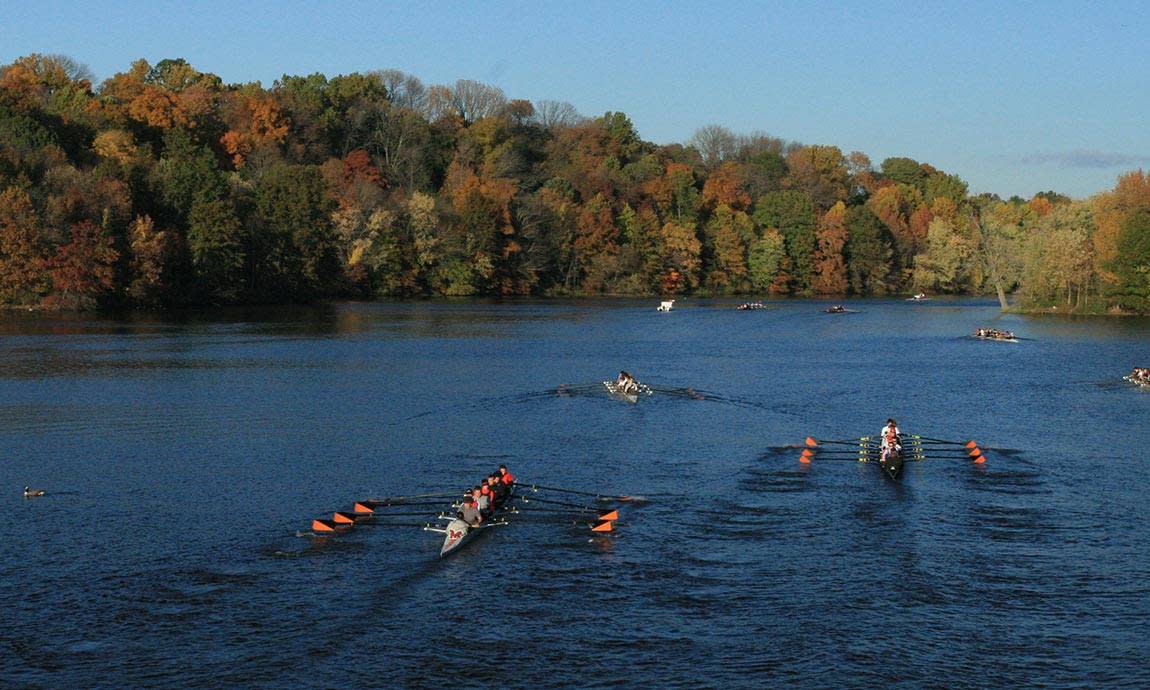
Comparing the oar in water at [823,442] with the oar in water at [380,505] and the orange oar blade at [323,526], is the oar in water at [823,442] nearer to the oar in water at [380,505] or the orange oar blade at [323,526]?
the oar in water at [380,505]

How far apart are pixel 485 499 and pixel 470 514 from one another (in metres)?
0.75

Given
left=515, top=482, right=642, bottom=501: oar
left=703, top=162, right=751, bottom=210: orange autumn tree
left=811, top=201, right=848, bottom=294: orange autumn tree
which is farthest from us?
left=703, top=162, right=751, bottom=210: orange autumn tree

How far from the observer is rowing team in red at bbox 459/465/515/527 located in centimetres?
2511

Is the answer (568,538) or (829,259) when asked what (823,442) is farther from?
(829,259)

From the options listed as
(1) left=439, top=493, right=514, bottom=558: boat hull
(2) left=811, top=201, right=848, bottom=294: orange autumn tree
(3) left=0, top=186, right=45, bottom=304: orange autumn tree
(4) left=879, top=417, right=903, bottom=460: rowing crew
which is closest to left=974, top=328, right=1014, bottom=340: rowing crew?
(4) left=879, top=417, right=903, bottom=460: rowing crew

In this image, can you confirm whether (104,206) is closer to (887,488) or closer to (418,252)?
(418,252)

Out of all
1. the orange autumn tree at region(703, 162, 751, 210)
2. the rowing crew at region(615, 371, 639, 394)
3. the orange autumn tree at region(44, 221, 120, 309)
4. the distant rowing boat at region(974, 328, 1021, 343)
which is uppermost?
the orange autumn tree at region(703, 162, 751, 210)

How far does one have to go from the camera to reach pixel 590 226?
138625mm

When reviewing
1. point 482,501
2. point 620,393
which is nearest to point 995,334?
point 620,393

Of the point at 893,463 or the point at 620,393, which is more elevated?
the point at 620,393

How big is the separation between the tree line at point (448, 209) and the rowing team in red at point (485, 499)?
2701 inches

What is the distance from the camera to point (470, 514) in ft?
82.3

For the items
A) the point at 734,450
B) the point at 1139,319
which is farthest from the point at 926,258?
the point at 734,450

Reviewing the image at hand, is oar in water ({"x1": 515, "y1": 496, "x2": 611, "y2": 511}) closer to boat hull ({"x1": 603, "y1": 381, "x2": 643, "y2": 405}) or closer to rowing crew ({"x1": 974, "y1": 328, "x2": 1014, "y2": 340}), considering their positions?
boat hull ({"x1": 603, "y1": 381, "x2": 643, "y2": 405})
